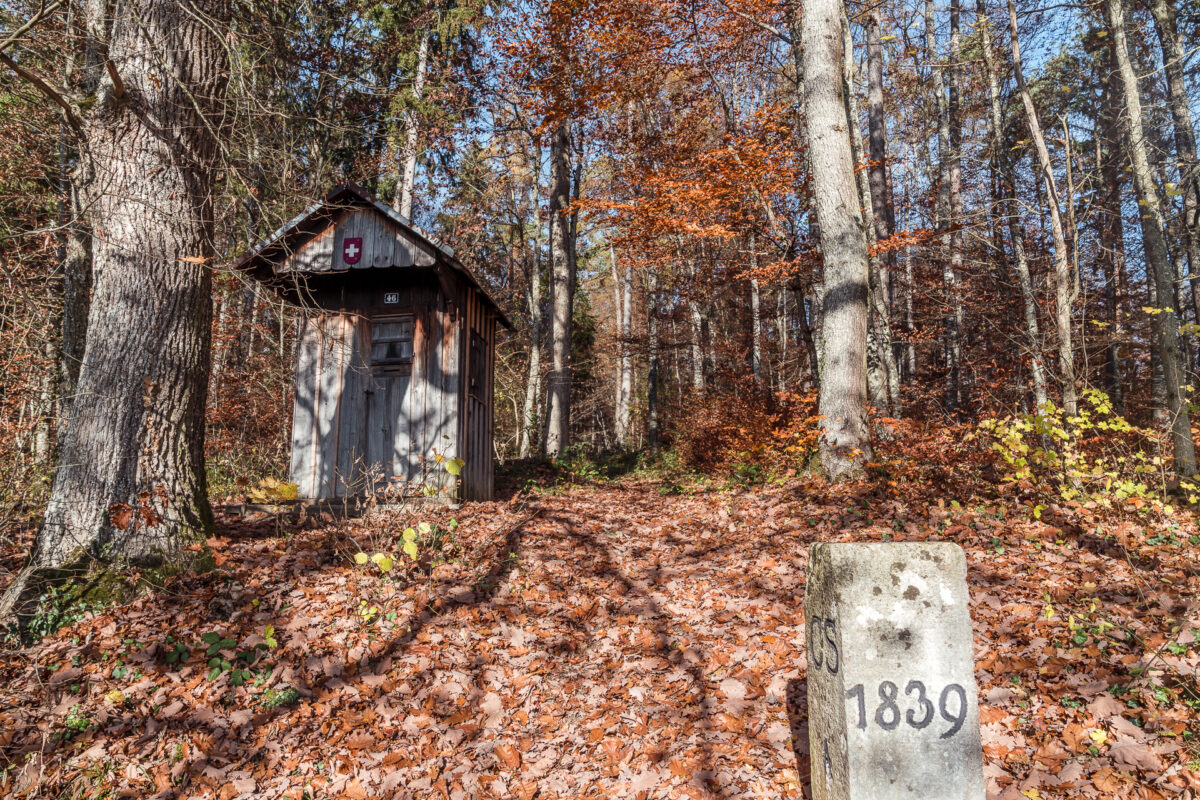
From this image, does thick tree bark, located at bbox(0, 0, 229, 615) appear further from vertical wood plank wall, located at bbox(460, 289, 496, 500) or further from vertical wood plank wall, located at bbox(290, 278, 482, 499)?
vertical wood plank wall, located at bbox(460, 289, 496, 500)

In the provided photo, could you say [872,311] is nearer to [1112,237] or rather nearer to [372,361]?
[372,361]

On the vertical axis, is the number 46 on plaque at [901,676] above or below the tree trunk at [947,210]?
below

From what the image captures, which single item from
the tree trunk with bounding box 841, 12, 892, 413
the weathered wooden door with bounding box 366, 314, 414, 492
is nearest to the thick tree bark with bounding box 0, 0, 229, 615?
the weathered wooden door with bounding box 366, 314, 414, 492

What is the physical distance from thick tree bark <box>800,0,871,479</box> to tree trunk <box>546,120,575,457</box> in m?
6.78

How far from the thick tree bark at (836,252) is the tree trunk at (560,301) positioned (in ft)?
22.2

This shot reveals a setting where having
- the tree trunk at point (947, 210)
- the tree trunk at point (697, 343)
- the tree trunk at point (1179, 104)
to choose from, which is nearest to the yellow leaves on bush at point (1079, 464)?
the tree trunk at point (1179, 104)

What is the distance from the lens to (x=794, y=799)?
3.08 meters

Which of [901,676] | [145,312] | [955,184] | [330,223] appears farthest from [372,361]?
[955,184]

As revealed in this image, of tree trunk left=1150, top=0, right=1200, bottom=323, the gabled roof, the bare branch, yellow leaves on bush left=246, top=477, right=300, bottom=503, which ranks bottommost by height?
yellow leaves on bush left=246, top=477, right=300, bottom=503

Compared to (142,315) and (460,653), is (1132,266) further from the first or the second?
(142,315)

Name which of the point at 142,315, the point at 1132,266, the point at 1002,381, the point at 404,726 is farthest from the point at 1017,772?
the point at 1132,266

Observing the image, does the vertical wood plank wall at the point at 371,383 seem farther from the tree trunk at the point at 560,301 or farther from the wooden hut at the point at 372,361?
the tree trunk at the point at 560,301

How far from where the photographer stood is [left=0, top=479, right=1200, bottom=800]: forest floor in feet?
10.8

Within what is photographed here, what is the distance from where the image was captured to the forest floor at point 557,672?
3.29 meters
